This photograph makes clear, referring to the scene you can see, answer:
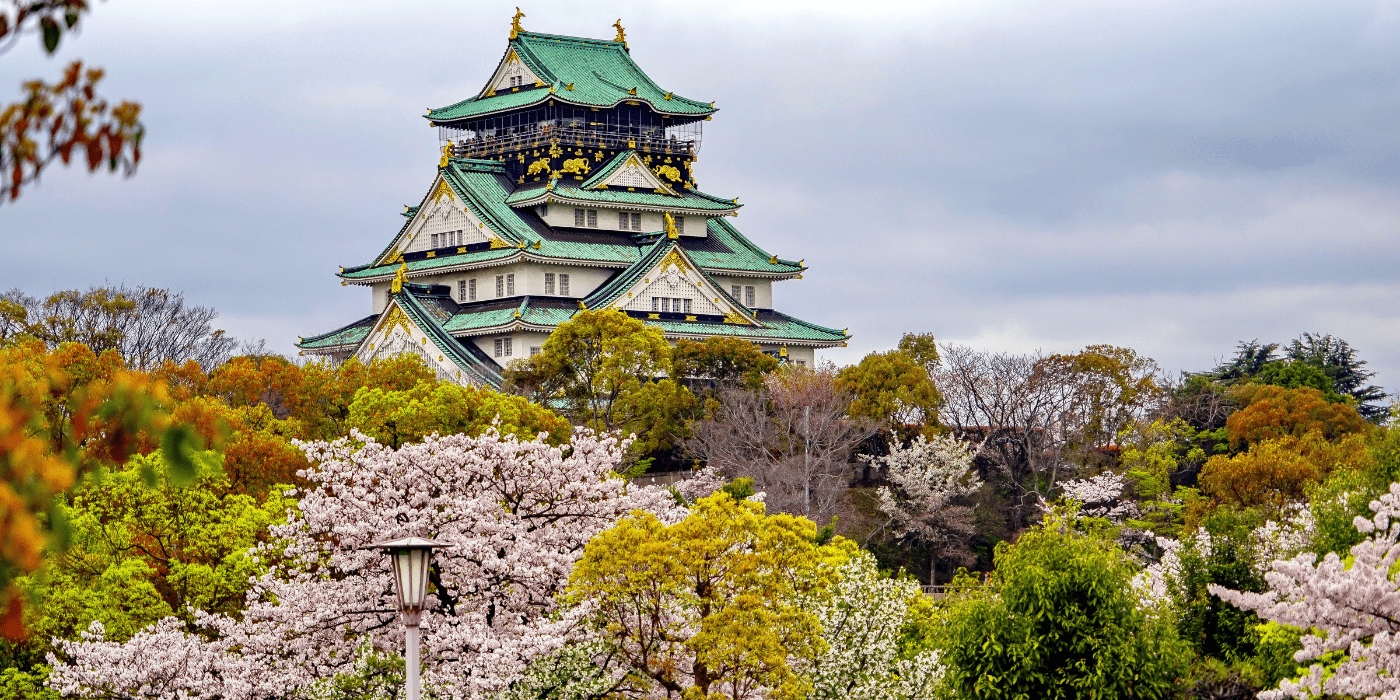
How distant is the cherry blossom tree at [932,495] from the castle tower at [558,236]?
13.3 metres

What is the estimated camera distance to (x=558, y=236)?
2879 inches

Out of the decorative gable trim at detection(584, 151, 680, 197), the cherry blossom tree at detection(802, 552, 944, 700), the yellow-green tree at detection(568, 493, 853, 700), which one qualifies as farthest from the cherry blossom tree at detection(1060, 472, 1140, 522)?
the yellow-green tree at detection(568, 493, 853, 700)

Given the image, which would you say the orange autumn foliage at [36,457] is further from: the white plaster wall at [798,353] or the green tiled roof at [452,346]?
the white plaster wall at [798,353]

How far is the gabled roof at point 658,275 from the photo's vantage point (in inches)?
2734

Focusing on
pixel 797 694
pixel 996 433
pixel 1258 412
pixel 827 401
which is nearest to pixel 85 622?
pixel 797 694

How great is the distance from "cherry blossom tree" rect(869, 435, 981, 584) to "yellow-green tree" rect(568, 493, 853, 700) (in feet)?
101

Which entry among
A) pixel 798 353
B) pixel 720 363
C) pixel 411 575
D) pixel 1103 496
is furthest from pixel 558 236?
pixel 411 575

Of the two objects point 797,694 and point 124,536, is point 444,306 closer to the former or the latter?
point 124,536

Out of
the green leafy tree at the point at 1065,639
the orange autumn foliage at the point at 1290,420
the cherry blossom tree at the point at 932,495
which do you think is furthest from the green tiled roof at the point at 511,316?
the green leafy tree at the point at 1065,639

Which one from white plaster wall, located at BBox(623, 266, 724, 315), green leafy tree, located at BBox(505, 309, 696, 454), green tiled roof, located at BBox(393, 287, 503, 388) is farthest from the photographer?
white plaster wall, located at BBox(623, 266, 724, 315)

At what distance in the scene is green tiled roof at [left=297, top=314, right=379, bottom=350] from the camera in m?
73.7

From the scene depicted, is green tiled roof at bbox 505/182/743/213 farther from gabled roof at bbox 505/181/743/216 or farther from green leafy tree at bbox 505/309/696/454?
green leafy tree at bbox 505/309/696/454

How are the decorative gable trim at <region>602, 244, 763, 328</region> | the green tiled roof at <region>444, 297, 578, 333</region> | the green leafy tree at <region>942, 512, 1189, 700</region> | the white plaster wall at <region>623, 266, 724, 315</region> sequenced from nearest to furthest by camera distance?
the green leafy tree at <region>942, 512, 1189, 700</region>
the green tiled roof at <region>444, 297, 578, 333</region>
the decorative gable trim at <region>602, 244, 763, 328</region>
the white plaster wall at <region>623, 266, 724, 315</region>

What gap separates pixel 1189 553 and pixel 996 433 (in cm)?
3353
